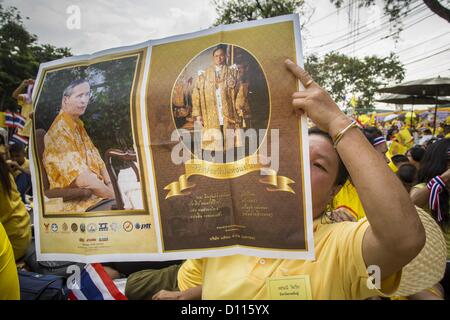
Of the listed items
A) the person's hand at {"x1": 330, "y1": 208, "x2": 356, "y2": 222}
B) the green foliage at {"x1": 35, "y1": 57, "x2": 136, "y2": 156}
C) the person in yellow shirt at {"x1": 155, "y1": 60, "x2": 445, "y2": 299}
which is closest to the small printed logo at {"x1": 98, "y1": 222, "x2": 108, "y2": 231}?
the green foliage at {"x1": 35, "y1": 57, "x2": 136, "y2": 156}

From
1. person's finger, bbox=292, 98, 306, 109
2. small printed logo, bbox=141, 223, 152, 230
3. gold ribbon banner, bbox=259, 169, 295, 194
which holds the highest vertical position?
person's finger, bbox=292, 98, 306, 109

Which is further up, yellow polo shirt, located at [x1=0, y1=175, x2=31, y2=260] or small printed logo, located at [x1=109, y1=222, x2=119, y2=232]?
small printed logo, located at [x1=109, y1=222, x2=119, y2=232]

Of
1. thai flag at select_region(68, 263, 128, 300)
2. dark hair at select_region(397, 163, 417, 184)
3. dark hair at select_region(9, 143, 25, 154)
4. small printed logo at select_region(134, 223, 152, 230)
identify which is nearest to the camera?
small printed logo at select_region(134, 223, 152, 230)

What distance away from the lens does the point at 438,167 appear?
2600 mm

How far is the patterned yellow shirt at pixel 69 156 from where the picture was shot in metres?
1.10

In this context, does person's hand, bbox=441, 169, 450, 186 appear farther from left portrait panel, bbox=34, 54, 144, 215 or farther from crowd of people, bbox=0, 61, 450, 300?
left portrait panel, bbox=34, 54, 144, 215

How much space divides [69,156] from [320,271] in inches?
35.6

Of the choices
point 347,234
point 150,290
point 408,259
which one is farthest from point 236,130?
point 150,290

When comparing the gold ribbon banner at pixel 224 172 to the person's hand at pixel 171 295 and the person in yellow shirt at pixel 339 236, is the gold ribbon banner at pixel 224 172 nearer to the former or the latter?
the person in yellow shirt at pixel 339 236

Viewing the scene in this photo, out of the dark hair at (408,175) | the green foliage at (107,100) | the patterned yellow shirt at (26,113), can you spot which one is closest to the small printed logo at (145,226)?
the green foliage at (107,100)

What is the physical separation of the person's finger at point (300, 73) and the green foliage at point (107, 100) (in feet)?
1.62

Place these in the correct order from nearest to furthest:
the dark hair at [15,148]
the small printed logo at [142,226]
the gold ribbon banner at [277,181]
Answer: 1. the gold ribbon banner at [277,181]
2. the small printed logo at [142,226]
3. the dark hair at [15,148]

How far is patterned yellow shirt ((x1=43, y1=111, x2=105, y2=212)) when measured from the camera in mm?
1101

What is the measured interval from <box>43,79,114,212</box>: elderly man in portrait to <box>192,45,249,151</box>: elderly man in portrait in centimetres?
38
